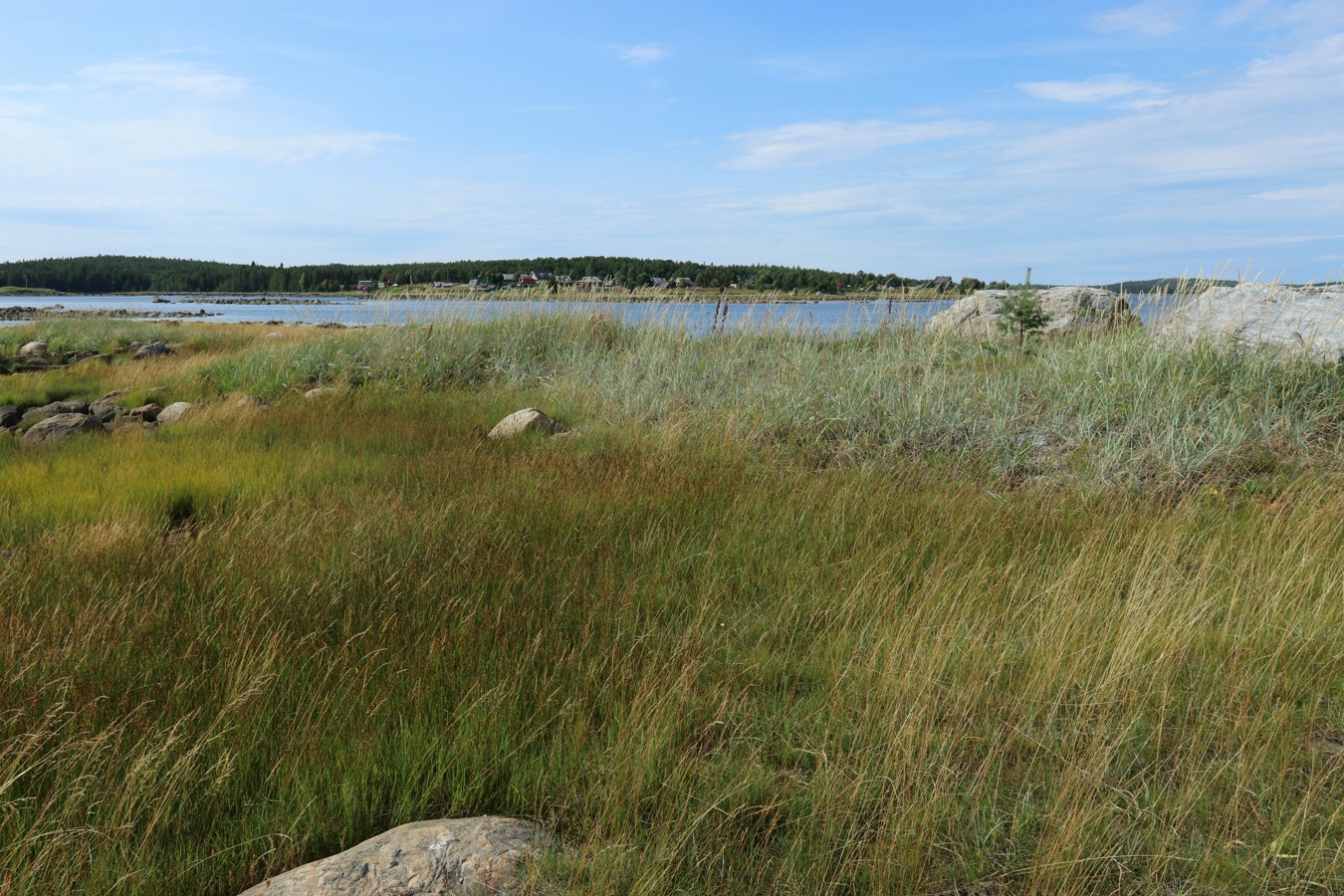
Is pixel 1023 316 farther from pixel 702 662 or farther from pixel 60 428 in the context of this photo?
pixel 60 428

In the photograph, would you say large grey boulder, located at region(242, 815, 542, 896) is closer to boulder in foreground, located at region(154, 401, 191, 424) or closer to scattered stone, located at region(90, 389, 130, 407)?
boulder in foreground, located at region(154, 401, 191, 424)

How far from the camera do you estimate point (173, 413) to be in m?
9.97

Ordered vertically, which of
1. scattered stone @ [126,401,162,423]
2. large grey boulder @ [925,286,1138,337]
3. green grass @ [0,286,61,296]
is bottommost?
scattered stone @ [126,401,162,423]

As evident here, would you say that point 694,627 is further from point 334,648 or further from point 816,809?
point 334,648

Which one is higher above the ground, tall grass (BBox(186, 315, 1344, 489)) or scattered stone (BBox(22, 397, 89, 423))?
tall grass (BBox(186, 315, 1344, 489))

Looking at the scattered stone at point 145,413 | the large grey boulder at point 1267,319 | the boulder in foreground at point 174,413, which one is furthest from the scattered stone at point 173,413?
the large grey boulder at point 1267,319

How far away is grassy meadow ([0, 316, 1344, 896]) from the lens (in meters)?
2.37

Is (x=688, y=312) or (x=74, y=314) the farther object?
(x=74, y=314)

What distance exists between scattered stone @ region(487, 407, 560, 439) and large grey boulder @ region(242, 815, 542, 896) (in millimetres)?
5952

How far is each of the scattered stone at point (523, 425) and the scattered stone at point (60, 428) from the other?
460 centimetres

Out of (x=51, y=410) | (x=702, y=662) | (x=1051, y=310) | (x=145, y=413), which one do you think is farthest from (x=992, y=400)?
(x=51, y=410)

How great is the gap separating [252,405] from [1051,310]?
1280 cm

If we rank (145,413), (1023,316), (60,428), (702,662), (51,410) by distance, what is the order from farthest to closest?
(1023,316)
(51,410)
(145,413)
(60,428)
(702,662)

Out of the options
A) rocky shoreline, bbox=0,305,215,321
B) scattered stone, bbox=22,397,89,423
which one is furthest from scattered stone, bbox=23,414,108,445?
rocky shoreline, bbox=0,305,215,321
